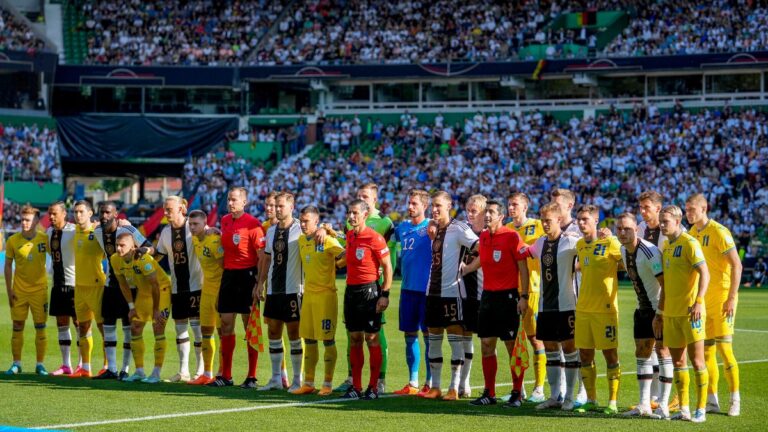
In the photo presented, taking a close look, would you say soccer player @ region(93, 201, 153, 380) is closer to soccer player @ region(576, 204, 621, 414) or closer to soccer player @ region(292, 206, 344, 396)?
soccer player @ region(292, 206, 344, 396)

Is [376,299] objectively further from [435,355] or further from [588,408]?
[588,408]

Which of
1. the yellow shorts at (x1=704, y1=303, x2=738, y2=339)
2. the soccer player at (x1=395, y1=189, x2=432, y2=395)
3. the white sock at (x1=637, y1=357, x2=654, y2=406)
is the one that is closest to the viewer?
the white sock at (x1=637, y1=357, x2=654, y2=406)

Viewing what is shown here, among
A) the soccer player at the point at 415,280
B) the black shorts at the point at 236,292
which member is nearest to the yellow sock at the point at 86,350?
the black shorts at the point at 236,292

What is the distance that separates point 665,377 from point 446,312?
2683 millimetres

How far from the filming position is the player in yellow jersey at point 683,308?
11.6 metres

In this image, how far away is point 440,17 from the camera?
5591 centimetres

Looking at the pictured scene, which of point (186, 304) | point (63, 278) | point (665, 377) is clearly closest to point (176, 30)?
point (63, 278)

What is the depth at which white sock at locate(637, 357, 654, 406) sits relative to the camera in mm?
11961

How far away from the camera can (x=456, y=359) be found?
13438 millimetres

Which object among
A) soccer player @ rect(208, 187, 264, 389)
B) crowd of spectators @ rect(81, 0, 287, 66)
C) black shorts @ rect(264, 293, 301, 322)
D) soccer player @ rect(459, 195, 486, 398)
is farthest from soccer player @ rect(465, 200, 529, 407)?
crowd of spectators @ rect(81, 0, 287, 66)

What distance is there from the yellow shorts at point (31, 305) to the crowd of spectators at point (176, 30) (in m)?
40.9

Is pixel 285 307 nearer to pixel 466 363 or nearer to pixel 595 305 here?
pixel 466 363

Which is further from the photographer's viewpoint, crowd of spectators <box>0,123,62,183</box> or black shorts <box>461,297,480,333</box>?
crowd of spectators <box>0,123,62,183</box>

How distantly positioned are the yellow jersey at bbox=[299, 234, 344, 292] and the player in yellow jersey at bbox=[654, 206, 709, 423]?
3960mm
